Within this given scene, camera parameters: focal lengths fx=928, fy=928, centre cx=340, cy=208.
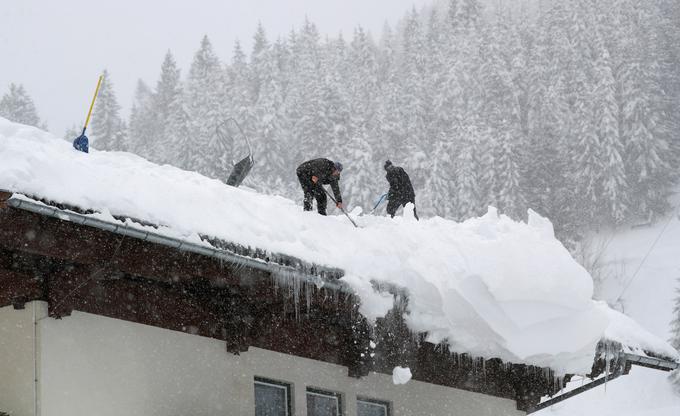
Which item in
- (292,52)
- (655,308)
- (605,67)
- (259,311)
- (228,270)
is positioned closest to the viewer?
(228,270)

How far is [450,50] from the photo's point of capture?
213 ft

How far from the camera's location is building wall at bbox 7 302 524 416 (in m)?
6.75

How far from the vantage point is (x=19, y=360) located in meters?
6.72

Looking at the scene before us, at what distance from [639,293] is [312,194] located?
3833cm

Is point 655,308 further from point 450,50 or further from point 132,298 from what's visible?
point 132,298

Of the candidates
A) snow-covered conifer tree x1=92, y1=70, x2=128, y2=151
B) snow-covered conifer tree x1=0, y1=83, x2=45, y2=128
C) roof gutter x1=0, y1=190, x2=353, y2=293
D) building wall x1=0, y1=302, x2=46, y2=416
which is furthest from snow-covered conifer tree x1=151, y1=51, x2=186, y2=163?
building wall x1=0, y1=302, x2=46, y2=416

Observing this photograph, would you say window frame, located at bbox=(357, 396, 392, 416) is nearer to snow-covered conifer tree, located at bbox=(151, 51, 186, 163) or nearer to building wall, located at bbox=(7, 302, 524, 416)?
building wall, located at bbox=(7, 302, 524, 416)

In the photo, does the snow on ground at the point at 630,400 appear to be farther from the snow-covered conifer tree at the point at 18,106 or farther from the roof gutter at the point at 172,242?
the snow-covered conifer tree at the point at 18,106

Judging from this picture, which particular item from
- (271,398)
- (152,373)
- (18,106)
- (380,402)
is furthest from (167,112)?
(152,373)

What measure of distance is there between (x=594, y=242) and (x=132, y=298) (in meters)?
47.7

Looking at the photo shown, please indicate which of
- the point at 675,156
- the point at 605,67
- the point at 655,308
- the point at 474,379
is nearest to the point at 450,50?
the point at 605,67

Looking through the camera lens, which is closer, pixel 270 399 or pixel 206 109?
pixel 270 399

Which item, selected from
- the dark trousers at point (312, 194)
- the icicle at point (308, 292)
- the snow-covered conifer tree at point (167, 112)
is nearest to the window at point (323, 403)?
the icicle at point (308, 292)

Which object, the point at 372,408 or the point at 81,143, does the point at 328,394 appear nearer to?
the point at 372,408
